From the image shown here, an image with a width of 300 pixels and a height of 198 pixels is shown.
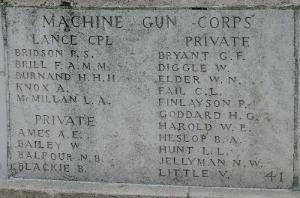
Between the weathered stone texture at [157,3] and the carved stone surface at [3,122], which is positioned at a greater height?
the weathered stone texture at [157,3]

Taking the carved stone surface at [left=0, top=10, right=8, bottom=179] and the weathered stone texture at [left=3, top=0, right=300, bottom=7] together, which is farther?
the carved stone surface at [left=0, top=10, right=8, bottom=179]

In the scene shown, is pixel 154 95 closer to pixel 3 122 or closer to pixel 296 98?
pixel 296 98

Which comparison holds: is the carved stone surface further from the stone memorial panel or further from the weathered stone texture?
the weathered stone texture

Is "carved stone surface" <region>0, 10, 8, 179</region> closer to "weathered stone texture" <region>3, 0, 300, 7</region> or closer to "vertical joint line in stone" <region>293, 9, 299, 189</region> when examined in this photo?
"weathered stone texture" <region>3, 0, 300, 7</region>

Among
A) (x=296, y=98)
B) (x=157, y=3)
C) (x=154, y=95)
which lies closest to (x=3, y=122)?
(x=154, y=95)

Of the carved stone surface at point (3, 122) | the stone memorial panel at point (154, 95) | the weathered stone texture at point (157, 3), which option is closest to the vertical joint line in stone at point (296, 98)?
the stone memorial panel at point (154, 95)

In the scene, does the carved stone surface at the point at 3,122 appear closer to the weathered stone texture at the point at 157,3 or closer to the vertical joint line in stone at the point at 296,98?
the weathered stone texture at the point at 157,3

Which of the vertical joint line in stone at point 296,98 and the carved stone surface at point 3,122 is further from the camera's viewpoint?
the carved stone surface at point 3,122

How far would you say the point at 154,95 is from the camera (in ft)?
10.1

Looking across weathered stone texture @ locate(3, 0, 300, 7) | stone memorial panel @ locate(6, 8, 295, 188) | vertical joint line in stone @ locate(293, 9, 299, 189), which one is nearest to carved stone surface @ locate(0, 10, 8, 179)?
stone memorial panel @ locate(6, 8, 295, 188)

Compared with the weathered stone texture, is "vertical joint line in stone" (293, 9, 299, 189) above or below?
below

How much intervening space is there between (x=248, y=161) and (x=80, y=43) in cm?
176

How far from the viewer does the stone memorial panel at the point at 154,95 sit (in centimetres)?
296

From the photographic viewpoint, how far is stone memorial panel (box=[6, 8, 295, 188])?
2961mm
